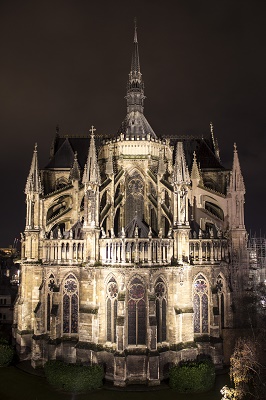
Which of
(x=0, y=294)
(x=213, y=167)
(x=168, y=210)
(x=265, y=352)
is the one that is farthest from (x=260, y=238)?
(x=0, y=294)

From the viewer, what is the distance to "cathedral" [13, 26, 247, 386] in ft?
111

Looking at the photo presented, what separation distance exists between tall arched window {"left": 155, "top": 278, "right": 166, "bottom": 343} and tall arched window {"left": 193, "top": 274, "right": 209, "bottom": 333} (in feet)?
11.7

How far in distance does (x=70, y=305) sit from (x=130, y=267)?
7.31 metres

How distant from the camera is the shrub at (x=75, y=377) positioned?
31.2 meters

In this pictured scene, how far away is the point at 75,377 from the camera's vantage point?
103 feet

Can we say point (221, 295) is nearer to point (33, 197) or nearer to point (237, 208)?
point (237, 208)

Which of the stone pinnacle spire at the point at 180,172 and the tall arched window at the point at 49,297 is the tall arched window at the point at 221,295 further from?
the tall arched window at the point at 49,297

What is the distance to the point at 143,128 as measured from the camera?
43.7 meters

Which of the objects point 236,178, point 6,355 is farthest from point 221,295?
point 6,355

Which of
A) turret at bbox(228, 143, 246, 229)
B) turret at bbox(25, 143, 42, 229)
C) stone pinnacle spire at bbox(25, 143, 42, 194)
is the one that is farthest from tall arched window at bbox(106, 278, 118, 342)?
turret at bbox(228, 143, 246, 229)

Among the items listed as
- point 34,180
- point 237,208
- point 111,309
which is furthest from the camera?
point 34,180

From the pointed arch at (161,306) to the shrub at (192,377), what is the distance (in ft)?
9.82

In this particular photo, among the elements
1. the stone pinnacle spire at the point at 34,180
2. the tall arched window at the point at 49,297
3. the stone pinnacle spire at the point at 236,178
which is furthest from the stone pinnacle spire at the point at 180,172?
the tall arched window at the point at 49,297

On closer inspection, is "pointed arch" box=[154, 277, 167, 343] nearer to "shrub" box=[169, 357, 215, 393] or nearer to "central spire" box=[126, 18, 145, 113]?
"shrub" box=[169, 357, 215, 393]
